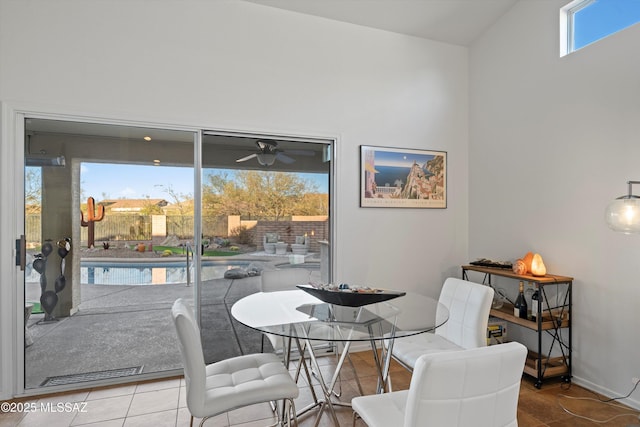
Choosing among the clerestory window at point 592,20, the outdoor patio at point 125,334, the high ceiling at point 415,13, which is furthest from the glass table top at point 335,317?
the high ceiling at point 415,13

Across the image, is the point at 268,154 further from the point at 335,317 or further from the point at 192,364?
the point at 192,364

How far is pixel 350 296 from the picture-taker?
7.60 feet

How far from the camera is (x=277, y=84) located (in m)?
3.41

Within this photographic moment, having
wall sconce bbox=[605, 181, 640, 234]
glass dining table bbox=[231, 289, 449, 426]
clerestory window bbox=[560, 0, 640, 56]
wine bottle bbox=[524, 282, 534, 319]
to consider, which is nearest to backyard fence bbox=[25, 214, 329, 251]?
glass dining table bbox=[231, 289, 449, 426]

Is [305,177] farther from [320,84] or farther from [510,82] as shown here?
[510,82]

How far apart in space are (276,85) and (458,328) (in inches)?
102

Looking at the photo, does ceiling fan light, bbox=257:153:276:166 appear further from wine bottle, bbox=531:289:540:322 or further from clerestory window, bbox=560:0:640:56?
clerestory window, bbox=560:0:640:56

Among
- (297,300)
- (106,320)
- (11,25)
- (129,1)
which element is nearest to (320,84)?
(129,1)

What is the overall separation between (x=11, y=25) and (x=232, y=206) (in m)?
2.09

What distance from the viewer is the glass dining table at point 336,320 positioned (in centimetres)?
190

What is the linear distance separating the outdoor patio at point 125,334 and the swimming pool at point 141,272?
0.15 ft

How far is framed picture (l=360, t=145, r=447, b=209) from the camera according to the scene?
12.3 ft

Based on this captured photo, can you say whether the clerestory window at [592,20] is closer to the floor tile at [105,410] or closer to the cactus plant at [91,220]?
the cactus plant at [91,220]

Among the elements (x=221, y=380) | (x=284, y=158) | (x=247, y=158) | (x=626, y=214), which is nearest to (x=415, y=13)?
(x=284, y=158)
